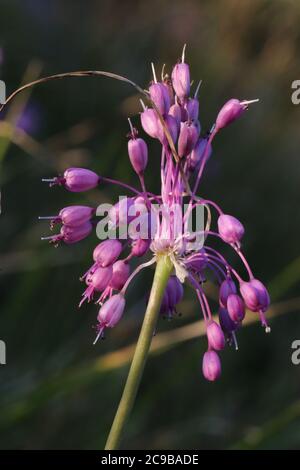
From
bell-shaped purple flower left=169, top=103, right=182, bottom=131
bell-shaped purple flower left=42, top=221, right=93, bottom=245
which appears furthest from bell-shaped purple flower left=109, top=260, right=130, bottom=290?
bell-shaped purple flower left=169, top=103, right=182, bottom=131

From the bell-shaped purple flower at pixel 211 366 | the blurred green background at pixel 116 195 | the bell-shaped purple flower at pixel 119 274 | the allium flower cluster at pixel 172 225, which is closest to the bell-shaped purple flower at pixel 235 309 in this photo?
the allium flower cluster at pixel 172 225

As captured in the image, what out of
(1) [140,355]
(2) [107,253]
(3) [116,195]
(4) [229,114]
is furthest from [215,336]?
(3) [116,195]

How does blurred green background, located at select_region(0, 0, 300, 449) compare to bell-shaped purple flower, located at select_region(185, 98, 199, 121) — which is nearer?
bell-shaped purple flower, located at select_region(185, 98, 199, 121)

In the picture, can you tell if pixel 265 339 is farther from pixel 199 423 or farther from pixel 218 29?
pixel 218 29

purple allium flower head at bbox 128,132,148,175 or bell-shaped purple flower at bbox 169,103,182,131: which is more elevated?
bell-shaped purple flower at bbox 169,103,182,131

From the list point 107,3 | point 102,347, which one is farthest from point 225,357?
point 107,3

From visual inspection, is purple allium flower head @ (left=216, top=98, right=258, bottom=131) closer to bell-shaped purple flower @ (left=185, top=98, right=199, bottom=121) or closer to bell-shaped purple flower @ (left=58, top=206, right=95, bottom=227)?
bell-shaped purple flower @ (left=185, top=98, right=199, bottom=121)

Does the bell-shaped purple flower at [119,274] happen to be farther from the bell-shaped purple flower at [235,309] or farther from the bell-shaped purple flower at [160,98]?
the bell-shaped purple flower at [160,98]
